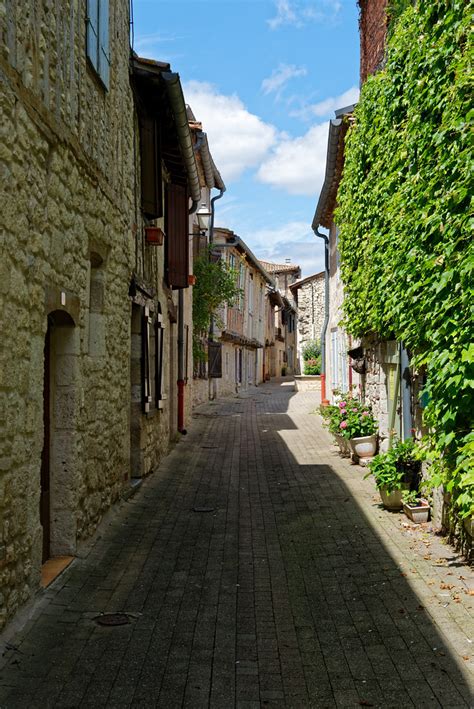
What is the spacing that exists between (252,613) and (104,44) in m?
5.20

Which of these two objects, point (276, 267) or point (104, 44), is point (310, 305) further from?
point (104, 44)

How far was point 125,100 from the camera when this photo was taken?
26.2ft

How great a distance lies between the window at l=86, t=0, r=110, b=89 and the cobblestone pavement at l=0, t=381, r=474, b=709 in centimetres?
417

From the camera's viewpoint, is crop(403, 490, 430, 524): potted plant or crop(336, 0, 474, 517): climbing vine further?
crop(403, 490, 430, 524): potted plant

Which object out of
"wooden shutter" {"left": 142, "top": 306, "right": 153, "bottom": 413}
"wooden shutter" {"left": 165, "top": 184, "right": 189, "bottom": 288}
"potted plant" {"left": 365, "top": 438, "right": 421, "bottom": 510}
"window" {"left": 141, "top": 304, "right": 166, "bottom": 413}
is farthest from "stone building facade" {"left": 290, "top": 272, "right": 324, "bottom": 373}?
"potted plant" {"left": 365, "top": 438, "right": 421, "bottom": 510}

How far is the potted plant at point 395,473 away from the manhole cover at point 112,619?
11.4ft

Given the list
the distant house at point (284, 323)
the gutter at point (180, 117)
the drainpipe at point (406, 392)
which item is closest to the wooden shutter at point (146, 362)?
the gutter at point (180, 117)

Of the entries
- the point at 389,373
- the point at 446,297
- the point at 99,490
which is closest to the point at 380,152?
the point at 389,373

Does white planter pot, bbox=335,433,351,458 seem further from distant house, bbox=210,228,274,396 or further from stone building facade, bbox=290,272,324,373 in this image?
stone building facade, bbox=290,272,324,373

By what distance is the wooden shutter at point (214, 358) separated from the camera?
2172 centimetres

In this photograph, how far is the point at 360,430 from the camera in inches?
412

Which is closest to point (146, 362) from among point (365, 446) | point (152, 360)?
point (152, 360)

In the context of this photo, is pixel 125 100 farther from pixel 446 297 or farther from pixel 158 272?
pixel 446 297

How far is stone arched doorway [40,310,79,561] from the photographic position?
560 cm
